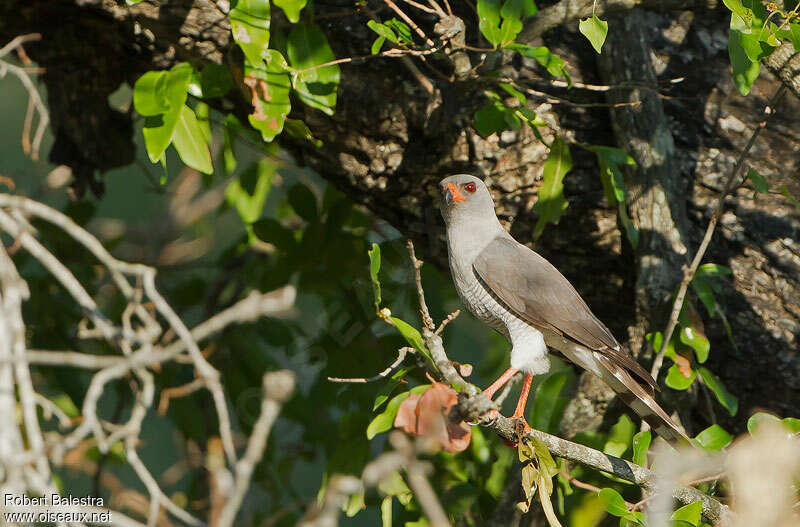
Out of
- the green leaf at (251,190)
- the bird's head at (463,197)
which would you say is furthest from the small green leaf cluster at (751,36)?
the green leaf at (251,190)

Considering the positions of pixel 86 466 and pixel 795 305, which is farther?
pixel 86 466

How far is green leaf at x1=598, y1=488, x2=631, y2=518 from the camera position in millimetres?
2273

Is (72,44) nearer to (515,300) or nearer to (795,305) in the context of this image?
(515,300)

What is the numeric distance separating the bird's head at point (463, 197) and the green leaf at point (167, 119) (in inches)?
39.4

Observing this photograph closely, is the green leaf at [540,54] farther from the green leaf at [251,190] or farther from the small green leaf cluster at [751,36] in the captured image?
the green leaf at [251,190]

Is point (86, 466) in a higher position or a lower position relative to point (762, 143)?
lower

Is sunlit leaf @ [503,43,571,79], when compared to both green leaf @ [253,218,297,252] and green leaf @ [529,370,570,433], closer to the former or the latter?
green leaf @ [529,370,570,433]

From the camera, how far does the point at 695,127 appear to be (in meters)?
3.12

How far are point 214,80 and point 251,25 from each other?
0.40 m

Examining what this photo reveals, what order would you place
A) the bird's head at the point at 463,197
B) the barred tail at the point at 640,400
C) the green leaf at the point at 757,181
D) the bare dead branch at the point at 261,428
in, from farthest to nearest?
the bird's head at the point at 463,197 → the barred tail at the point at 640,400 → the green leaf at the point at 757,181 → the bare dead branch at the point at 261,428

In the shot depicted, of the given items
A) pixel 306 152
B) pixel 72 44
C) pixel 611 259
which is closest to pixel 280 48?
pixel 306 152

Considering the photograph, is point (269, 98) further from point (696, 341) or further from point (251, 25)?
point (696, 341)

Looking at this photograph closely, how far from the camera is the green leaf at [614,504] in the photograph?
7.46 feet

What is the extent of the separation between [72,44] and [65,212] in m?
1.03
